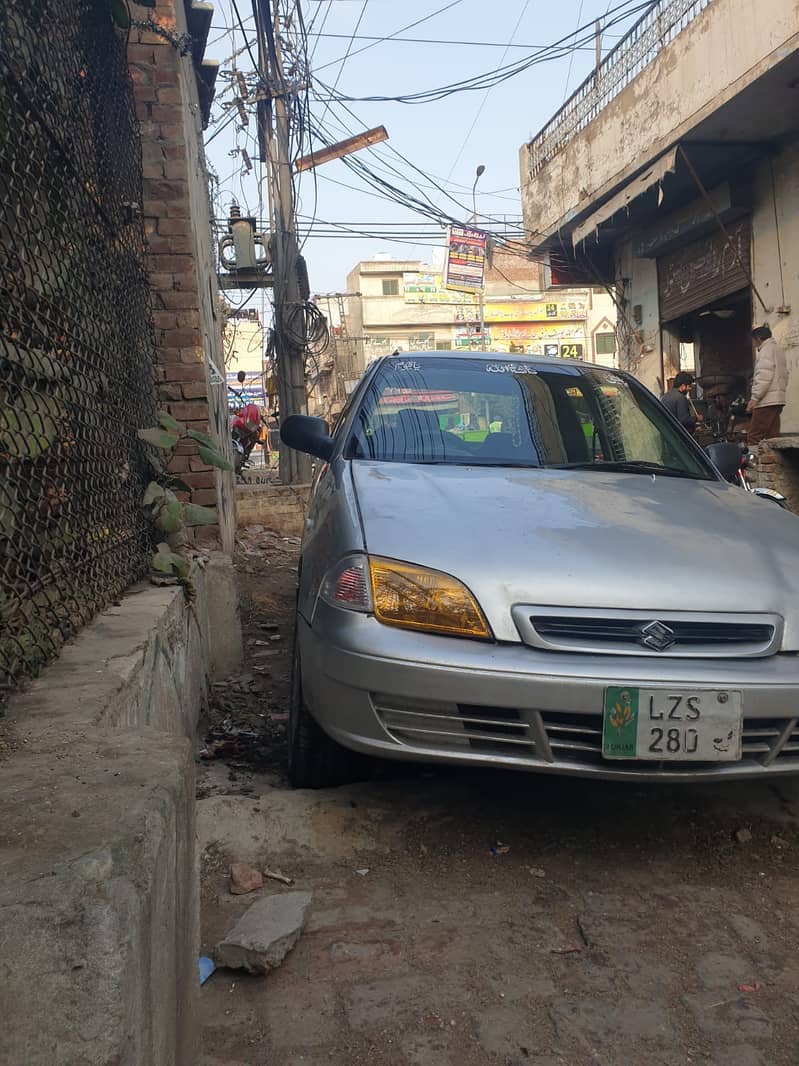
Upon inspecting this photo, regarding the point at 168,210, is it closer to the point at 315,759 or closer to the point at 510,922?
the point at 315,759

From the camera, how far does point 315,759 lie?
8.60 ft

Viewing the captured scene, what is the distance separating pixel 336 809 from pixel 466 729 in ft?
1.92

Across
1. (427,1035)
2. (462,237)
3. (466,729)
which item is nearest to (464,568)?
(466,729)

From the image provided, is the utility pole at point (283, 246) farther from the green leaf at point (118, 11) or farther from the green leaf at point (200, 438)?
the green leaf at point (118, 11)

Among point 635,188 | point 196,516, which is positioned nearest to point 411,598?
Answer: point 196,516

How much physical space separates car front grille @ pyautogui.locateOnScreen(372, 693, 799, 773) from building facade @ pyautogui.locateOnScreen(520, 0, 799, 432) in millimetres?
7760

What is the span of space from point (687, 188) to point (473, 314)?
108ft

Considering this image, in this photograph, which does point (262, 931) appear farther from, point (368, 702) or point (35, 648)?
point (35, 648)

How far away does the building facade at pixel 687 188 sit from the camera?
8781 mm

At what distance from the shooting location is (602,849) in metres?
2.35

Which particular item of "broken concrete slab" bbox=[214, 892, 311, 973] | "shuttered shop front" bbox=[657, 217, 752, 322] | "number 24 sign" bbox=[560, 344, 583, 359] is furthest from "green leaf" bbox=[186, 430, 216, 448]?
"number 24 sign" bbox=[560, 344, 583, 359]

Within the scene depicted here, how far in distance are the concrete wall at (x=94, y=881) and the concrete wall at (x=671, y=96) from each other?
8818 mm

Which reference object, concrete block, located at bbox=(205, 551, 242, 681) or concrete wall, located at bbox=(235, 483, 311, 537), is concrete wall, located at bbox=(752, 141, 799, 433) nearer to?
concrete wall, located at bbox=(235, 483, 311, 537)

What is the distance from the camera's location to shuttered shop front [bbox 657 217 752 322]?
1036cm
